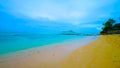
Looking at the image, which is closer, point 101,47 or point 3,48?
point 3,48

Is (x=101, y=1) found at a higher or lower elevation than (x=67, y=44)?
higher

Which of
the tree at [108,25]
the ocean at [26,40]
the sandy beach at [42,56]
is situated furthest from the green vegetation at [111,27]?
the ocean at [26,40]

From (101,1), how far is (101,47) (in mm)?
532

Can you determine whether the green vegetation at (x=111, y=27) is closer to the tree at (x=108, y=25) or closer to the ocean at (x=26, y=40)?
the tree at (x=108, y=25)

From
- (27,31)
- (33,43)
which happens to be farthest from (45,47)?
A: (27,31)

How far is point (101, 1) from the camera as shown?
6.09ft

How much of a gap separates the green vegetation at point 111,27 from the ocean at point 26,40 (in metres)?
0.29

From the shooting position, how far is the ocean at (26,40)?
5.49ft

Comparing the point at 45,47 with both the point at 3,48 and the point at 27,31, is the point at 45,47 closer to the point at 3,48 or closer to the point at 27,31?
the point at 27,31

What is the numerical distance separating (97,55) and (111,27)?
368 mm

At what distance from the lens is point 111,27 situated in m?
1.89

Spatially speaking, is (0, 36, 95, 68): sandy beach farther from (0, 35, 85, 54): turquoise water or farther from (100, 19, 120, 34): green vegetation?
(100, 19, 120, 34): green vegetation

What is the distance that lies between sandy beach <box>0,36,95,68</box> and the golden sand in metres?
0.07

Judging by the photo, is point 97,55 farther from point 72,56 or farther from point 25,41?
point 25,41
